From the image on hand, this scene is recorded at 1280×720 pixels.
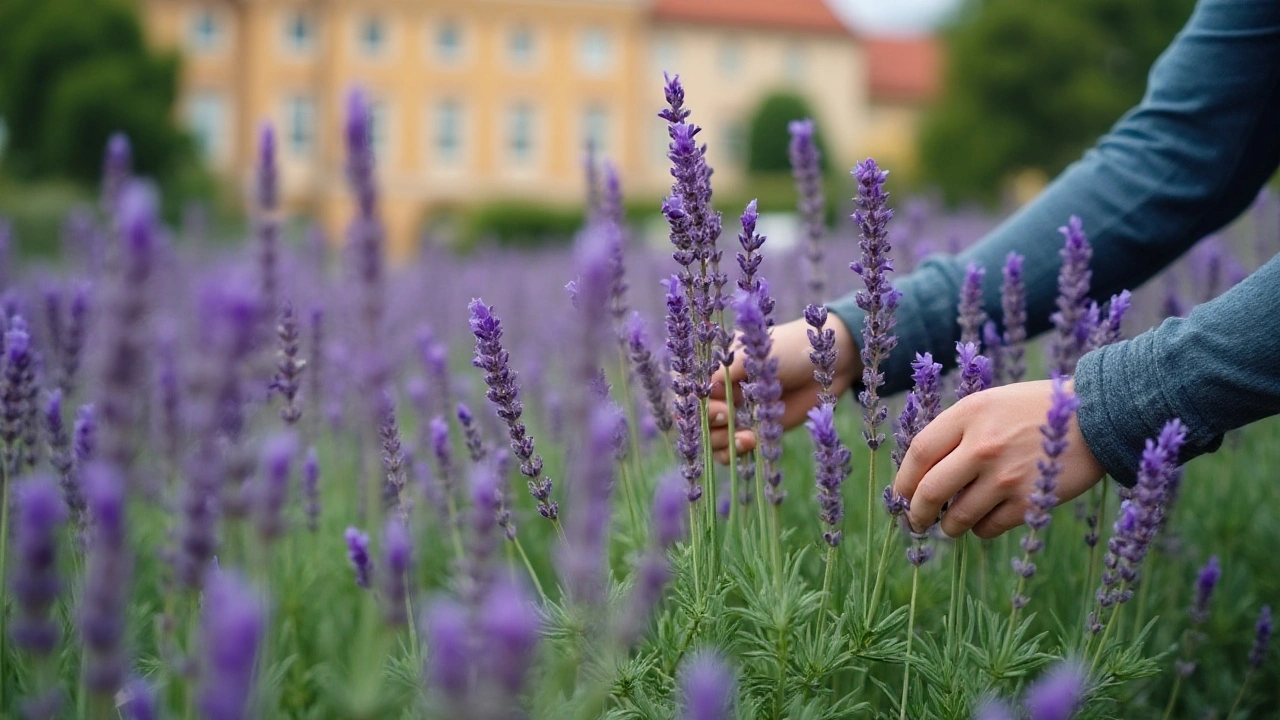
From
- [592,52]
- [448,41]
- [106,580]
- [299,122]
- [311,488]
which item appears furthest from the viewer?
[592,52]

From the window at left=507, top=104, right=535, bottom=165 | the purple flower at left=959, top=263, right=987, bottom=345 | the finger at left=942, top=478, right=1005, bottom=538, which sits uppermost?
the purple flower at left=959, top=263, right=987, bottom=345

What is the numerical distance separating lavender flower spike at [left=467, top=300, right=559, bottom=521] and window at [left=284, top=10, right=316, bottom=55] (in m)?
43.8

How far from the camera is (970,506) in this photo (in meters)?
1.72

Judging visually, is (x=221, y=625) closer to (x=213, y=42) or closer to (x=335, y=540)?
(x=335, y=540)

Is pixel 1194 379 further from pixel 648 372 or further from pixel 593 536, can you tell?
pixel 593 536

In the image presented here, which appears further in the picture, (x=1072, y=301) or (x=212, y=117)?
(x=212, y=117)

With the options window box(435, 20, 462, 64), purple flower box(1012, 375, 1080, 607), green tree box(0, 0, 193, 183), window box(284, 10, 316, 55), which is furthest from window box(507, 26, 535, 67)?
purple flower box(1012, 375, 1080, 607)

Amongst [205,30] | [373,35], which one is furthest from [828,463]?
[205,30]

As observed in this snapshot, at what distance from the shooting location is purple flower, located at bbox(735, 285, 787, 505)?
5.11ft

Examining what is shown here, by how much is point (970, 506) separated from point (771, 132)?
41232mm

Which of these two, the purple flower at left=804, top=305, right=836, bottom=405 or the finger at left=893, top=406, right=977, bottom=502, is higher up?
the purple flower at left=804, top=305, right=836, bottom=405

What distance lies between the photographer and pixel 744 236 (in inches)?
68.7

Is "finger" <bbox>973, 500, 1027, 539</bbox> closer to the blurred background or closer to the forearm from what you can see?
the forearm

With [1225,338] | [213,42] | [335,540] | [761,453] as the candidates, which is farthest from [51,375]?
[213,42]
